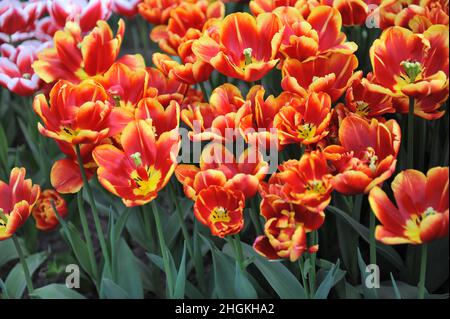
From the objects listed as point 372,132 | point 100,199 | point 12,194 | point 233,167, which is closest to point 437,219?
point 372,132

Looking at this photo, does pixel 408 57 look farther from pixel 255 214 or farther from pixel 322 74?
pixel 255 214

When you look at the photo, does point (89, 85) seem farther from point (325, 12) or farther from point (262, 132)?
point (325, 12)

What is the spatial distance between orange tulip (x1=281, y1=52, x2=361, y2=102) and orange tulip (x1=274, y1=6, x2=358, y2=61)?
0.01 meters

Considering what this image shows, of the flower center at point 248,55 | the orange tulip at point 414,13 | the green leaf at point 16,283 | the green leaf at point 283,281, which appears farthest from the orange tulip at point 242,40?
the green leaf at point 16,283

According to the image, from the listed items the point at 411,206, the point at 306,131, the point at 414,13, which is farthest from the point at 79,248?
the point at 414,13

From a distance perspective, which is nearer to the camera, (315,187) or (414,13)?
(315,187)

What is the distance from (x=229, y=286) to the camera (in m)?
1.19

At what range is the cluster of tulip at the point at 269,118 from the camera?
3.18 ft

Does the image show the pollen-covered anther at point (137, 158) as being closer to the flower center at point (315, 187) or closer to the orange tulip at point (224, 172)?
the orange tulip at point (224, 172)

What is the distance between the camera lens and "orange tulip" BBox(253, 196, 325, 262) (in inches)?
36.7

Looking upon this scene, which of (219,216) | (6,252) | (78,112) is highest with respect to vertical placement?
(78,112)

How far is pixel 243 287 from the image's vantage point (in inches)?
44.8

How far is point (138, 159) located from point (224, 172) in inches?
5.6

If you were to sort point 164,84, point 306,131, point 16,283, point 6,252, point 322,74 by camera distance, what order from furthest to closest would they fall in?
point 6,252 → point 16,283 → point 164,84 → point 322,74 → point 306,131
